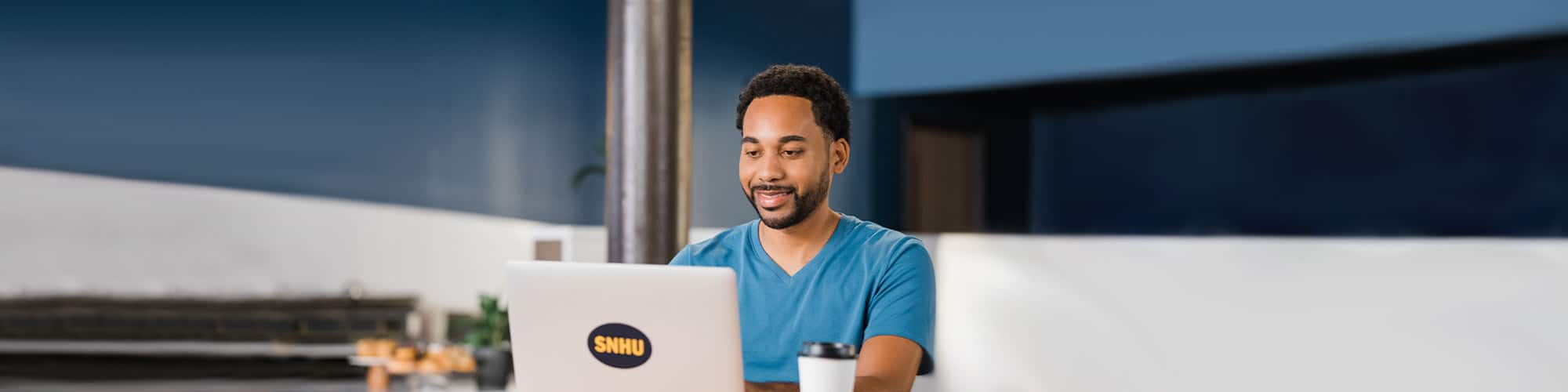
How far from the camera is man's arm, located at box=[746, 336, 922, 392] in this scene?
1.41 m

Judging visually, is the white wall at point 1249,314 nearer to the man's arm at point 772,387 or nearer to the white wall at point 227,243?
the man's arm at point 772,387

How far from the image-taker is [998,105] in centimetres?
762

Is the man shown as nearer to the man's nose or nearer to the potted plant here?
the man's nose

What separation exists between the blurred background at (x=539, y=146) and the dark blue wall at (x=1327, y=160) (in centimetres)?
2

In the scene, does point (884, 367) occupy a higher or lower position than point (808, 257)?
lower

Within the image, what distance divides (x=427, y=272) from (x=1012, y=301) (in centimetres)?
A: 346

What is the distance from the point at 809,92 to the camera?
1.56 metres

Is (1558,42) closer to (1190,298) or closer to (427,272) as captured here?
(1190,298)

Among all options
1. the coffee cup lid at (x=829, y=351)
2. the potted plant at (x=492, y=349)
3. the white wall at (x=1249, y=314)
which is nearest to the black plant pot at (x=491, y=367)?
the potted plant at (x=492, y=349)

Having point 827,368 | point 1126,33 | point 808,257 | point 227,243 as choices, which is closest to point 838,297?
point 808,257

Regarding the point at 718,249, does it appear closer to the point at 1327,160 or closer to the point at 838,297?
the point at 838,297

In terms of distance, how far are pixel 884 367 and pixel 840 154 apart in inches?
12.7

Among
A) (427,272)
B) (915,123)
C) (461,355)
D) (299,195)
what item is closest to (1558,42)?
(915,123)

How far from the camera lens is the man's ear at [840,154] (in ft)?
5.25
